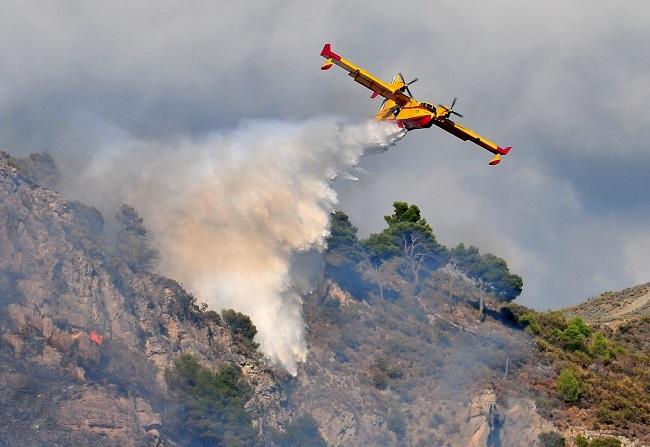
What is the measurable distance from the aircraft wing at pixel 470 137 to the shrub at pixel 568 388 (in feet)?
69.7

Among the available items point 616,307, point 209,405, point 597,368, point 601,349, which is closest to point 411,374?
point 597,368

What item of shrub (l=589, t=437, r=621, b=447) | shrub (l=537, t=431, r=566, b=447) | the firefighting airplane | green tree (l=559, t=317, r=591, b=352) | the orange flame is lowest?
shrub (l=589, t=437, r=621, b=447)

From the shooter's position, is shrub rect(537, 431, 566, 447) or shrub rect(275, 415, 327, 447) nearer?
shrub rect(275, 415, 327, 447)

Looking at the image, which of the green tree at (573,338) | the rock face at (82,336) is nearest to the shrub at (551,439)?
the green tree at (573,338)

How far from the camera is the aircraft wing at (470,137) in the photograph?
89562 mm

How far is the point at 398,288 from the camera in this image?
12119 centimetres

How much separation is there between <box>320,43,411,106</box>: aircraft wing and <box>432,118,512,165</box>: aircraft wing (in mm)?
3489

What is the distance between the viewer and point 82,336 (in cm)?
8869

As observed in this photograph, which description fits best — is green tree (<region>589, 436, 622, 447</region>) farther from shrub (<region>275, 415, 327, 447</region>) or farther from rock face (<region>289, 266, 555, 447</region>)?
shrub (<region>275, 415, 327, 447</region>)

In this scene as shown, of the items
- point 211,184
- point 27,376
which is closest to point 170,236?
point 211,184

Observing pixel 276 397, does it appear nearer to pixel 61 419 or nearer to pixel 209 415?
pixel 209 415

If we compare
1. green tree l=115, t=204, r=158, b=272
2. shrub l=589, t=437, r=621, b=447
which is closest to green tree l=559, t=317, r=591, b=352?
shrub l=589, t=437, r=621, b=447

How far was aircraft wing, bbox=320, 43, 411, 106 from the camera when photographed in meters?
85.9

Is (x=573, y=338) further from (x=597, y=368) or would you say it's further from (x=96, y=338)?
(x=96, y=338)
